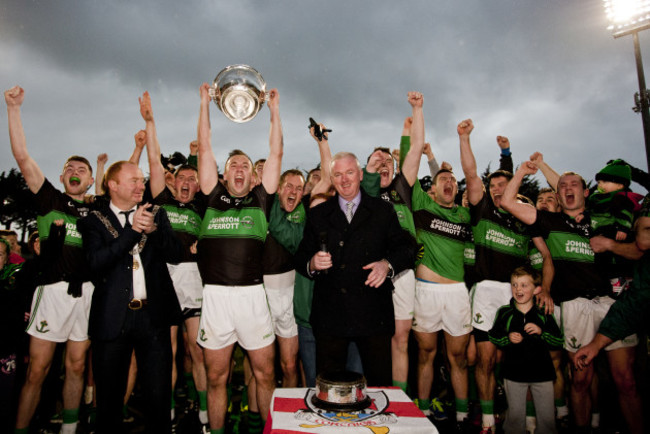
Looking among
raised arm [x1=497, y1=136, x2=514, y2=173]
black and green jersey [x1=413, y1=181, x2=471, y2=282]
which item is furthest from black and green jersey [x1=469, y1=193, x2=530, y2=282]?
raised arm [x1=497, y1=136, x2=514, y2=173]

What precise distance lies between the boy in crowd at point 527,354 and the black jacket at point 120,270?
11.5ft

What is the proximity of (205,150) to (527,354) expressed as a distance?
13.5ft

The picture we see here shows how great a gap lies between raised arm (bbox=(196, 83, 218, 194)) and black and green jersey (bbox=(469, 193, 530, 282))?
3348mm

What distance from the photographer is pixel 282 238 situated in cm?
409

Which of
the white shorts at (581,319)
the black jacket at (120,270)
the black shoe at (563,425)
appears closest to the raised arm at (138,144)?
the black jacket at (120,270)

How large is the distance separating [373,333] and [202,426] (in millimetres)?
2778

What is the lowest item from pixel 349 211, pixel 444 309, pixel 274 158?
pixel 444 309

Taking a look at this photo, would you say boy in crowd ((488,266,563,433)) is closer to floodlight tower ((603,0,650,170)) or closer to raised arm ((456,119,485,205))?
raised arm ((456,119,485,205))

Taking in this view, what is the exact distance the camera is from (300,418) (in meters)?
2.04

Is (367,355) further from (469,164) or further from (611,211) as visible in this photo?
(611,211)

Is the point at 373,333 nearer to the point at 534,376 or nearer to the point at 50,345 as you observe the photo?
the point at 534,376

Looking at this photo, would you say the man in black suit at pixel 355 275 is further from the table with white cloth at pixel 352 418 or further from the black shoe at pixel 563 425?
the black shoe at pixel 563 425

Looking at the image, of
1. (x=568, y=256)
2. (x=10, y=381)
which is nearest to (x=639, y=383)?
(x=568, y=256)

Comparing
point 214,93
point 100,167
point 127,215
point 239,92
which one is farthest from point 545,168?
point 100,167
